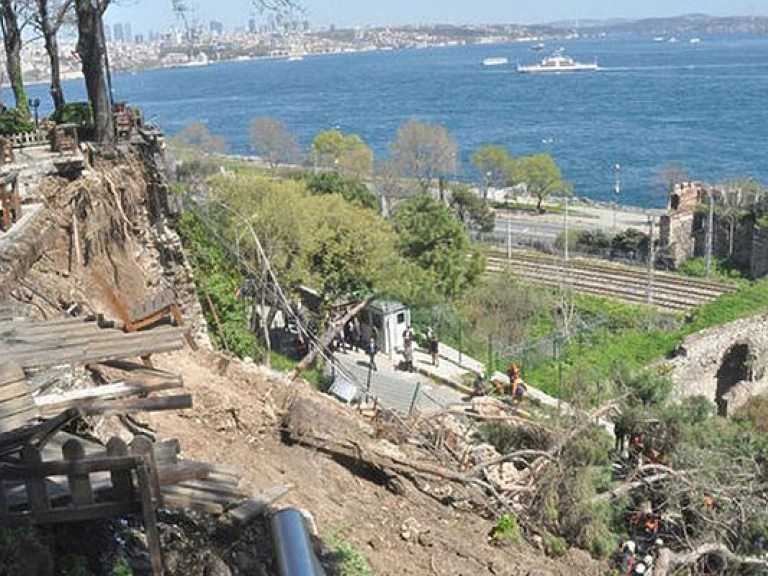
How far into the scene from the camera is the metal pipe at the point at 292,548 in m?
3.76

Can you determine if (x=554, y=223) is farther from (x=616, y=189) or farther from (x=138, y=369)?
(x=138, y=369)

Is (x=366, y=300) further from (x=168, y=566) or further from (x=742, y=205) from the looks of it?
(x=742, y=205)

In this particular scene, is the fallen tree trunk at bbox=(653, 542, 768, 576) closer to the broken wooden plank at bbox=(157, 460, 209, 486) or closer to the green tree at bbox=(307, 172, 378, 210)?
the broken wooden plank at bbox=(157, 460, 209, 486)

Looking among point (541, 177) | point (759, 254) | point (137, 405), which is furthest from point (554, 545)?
point (541, 177)

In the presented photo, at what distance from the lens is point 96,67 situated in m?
15.8

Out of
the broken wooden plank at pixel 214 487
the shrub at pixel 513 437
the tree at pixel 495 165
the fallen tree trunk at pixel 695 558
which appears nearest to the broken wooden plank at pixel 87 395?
the broken wooden plank at pixel 214 487

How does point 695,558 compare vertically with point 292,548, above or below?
below

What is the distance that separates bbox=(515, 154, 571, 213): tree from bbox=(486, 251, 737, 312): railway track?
16.3m

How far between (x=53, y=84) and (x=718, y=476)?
1734cm

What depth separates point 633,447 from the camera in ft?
49.9

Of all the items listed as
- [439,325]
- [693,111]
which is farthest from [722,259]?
[693,111]

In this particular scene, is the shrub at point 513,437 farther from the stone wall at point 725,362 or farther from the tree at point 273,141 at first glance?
the tree at point 273,141

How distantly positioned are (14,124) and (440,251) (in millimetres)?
12837

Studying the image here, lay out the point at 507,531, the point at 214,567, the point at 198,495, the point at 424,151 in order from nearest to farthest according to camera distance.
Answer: the point at 214,567 < the point at 198,495 < the point at 507,531 < the point at 424,151
